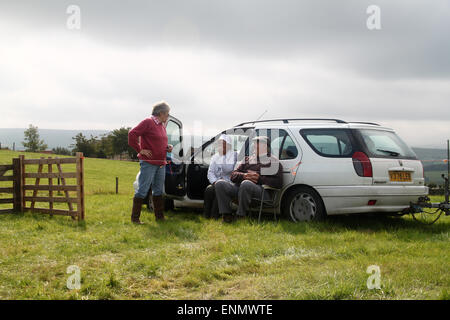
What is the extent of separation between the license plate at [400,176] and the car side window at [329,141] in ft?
2.24

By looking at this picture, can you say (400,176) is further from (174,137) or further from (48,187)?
(48,187)

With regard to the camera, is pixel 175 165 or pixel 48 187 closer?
pixel 175 165

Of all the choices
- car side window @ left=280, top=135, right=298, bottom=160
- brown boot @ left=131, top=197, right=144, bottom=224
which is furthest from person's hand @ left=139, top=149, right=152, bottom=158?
car side window @ left=280, top=135, right=298, bottom=160

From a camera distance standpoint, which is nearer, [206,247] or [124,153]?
[206,247]

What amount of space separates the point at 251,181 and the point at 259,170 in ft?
0.80

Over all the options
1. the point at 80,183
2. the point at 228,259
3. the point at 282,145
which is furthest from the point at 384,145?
the point at 80,183

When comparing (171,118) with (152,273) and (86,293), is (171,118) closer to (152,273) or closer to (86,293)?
(152,273)

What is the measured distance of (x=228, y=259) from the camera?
4.77 meters

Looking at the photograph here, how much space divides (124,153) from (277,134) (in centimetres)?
9271

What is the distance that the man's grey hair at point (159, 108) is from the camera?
7634 mm

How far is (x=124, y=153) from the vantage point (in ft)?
318

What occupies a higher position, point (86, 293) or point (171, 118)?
point (171, 118)

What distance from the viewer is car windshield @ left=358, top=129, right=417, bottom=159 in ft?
21.6
